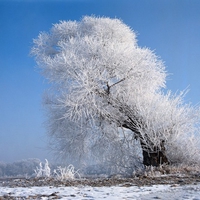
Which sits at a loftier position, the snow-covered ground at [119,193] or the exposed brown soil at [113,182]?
the exposed brown soil at [113,182]

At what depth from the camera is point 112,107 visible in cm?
1375

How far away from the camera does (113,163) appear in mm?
14383

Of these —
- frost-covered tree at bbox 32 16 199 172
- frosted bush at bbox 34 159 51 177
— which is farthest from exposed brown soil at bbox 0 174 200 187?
frost-covered tree at bbox 32 16 199 172

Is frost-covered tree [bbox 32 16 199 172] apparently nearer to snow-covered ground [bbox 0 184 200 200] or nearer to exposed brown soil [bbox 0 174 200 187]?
exposed brown soil [bbox 0 174 200 187]

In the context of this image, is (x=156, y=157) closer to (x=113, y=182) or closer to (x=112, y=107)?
(x=112, y=107)

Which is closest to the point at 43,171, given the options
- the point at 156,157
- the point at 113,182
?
the point at 113,182

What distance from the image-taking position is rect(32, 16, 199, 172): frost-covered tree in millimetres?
12523

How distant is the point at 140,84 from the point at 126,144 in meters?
2.54

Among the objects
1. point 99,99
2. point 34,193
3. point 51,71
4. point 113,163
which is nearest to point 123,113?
point 99,99

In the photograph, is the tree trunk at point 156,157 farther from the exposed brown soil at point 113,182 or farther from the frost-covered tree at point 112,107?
the exposed brown soil at point 113,182

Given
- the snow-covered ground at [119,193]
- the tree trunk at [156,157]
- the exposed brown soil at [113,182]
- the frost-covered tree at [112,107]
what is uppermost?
the frost-covered tree at [112,107]

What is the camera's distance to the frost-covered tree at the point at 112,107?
Answer: 12.5 meters

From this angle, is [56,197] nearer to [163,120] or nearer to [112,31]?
[163,120]

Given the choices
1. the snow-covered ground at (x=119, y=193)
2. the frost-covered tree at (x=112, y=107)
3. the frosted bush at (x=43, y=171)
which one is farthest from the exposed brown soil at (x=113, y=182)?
the frost-covered tree at (x=112, y=107)
